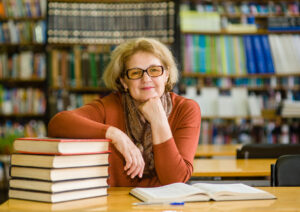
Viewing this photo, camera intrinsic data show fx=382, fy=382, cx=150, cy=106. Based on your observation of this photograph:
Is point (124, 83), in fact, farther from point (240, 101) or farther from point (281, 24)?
point (281, 24)

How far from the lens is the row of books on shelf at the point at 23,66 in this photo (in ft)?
12.7

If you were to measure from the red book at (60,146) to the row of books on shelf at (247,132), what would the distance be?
8.73 feet

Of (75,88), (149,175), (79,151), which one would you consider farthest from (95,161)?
(75,88)

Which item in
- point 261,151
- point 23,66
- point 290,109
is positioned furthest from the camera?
point 23,66

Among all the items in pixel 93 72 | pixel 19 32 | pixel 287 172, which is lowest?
pixel 287 172

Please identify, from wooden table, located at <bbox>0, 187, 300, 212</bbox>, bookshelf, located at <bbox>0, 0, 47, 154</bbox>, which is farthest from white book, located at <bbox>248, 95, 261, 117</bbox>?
wooden table, located at <bbox>0, 187, 300, 212</bbox>

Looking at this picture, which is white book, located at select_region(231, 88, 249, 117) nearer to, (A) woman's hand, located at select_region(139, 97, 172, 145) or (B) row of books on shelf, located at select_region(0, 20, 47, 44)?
(B) row of books on shelf, located at select_region(0, 20, 47, 44)

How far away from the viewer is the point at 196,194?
1101mm

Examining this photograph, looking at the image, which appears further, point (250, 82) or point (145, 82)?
point (250, 82)

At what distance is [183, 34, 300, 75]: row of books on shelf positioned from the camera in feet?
12.2

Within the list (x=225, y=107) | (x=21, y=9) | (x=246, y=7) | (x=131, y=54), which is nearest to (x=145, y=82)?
(x=131, y=54)

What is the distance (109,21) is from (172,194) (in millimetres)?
2833

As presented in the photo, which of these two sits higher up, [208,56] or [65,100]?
[208,56]

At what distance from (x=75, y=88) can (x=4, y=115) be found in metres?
0.89
